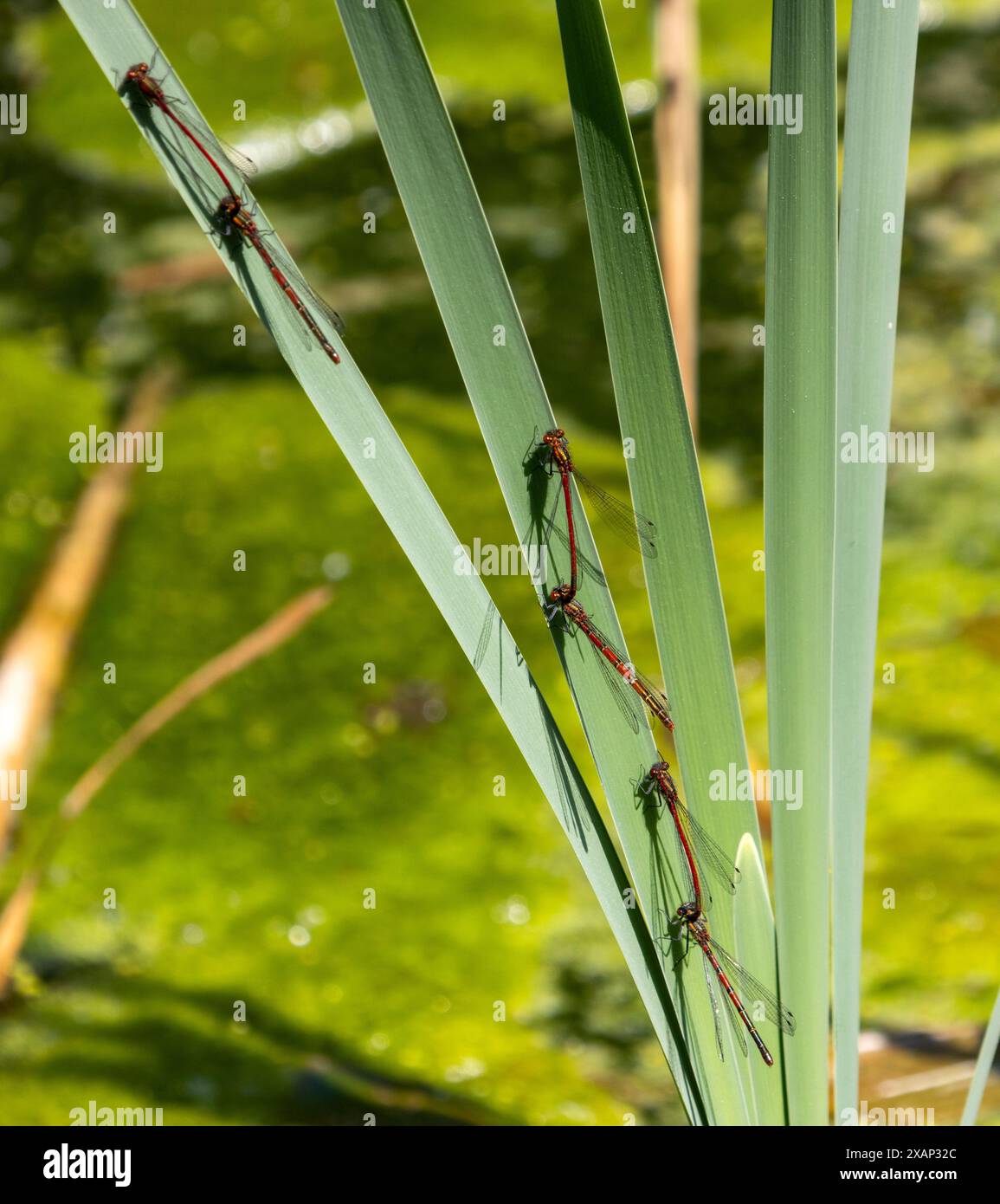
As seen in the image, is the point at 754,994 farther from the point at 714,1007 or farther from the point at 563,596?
the point at 563,596

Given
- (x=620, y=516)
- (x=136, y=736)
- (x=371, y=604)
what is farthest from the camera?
(x=371, y=604)

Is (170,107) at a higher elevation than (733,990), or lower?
higher

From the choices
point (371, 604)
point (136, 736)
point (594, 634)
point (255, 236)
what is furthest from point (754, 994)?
point (371, 604)

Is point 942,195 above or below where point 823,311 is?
above

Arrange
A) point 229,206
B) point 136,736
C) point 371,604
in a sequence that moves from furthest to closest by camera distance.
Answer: point 371,604 < point 136,736 < point 229,206

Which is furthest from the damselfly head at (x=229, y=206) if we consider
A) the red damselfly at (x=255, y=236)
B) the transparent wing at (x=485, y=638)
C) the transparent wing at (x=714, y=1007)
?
the transparent wing at (x=714, y=1007)

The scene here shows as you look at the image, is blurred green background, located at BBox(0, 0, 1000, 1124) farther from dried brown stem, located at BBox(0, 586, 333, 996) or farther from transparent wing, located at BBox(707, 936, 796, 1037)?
transparent wing, located at BBox(707, 936, 796, 1037)

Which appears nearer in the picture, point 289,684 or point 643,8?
point 289,684

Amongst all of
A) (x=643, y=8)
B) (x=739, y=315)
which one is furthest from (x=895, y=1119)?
(x=643, y=8)

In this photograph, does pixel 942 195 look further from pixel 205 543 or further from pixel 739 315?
pixel 205 543

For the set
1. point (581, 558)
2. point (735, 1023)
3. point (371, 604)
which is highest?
point (371, 604)
